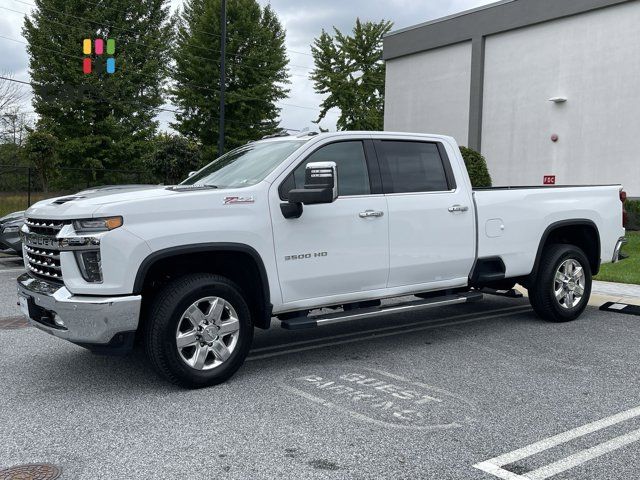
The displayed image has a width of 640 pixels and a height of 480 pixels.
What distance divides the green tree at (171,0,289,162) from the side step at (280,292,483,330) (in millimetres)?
33822

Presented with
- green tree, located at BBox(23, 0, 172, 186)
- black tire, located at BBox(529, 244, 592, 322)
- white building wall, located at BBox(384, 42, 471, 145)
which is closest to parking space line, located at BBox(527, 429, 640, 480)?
black tire, located at BBox(529, 244, 592, 322)

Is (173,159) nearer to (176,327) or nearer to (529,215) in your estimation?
(529,215)

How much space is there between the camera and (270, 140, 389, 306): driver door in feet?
17.6

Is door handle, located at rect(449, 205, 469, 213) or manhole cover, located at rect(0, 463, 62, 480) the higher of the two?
door handle, located at rect(449, 205, 469, 213)

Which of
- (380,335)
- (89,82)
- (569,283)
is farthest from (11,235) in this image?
(89,82)

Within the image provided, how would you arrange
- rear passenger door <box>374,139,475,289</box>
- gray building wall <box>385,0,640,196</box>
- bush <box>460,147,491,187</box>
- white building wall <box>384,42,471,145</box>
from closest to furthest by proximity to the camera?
rear passenger door <box>374,139,475,289</box>
bush <box>460,147,491,187</box>
gray building wall <box>385,0,640,196</box>
white building wall <box>384,42,471,145</box>

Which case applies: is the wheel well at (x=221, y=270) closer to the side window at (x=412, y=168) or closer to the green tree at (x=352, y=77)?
the side window at (x=412, y=168)

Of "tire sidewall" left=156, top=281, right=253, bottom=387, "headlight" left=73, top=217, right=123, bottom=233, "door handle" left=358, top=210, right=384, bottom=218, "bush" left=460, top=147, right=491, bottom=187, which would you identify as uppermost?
"bush" left=460, top=147, right=491, bottom=187

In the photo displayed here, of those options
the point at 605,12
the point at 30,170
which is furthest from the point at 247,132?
the point at 605,12

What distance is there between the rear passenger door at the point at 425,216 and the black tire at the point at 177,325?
1.61 m

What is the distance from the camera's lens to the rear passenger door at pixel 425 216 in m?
6.04

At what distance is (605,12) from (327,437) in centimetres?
2258

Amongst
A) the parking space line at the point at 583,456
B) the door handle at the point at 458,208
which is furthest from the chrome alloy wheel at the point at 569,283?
the parking space line at the point at 583,456

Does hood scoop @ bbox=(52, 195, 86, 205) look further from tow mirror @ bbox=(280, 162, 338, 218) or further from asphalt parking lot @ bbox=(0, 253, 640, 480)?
tow mirror @ bbox=(280, 162, 338, 218)
